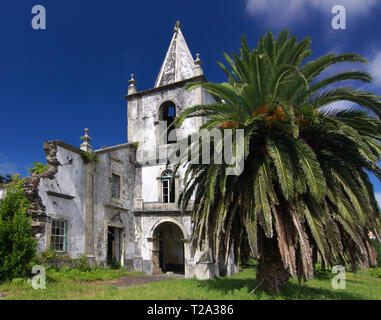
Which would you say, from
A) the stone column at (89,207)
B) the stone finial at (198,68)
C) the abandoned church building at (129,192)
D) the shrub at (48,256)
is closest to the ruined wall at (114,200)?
the abandoned church building at (129,192)

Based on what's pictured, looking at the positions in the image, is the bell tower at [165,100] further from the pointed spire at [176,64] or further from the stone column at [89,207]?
the stone column at [89,207]

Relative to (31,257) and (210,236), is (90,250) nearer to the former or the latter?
(31,257)

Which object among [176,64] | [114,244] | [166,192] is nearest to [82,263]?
[114,244]

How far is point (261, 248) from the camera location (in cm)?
995

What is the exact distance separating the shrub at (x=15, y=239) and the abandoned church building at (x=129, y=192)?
1.01 meters

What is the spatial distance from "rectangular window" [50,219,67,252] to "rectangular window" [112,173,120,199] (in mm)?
4514

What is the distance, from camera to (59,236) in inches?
589

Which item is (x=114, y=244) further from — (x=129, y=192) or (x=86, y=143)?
(x=86, y=143)

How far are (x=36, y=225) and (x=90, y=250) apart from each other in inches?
147

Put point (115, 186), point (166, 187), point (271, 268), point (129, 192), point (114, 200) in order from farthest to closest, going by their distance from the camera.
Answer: point (129, 192) → point (166, 187) → point (115, 186) → point (114, 200) → point (271, 268)

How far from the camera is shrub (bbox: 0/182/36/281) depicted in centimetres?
1177

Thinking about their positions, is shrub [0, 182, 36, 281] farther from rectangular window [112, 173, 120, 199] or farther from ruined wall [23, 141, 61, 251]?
rectangular window [112, 173, 120, 199]

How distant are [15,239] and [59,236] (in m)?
3.05

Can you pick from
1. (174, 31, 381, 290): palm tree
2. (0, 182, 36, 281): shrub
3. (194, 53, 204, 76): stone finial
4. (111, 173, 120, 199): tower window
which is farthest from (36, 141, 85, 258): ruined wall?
(194, 53, 204, 76): stone finial
